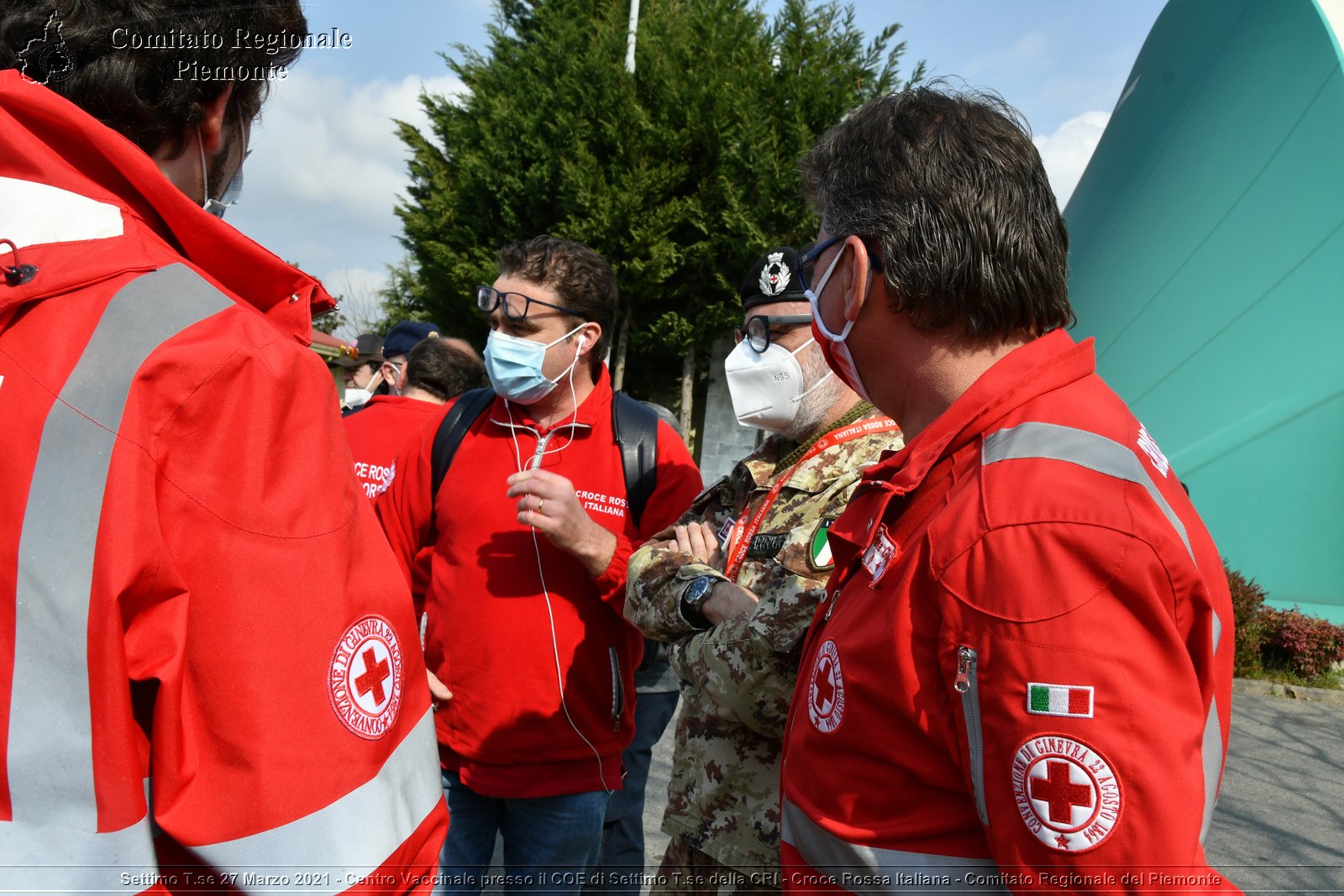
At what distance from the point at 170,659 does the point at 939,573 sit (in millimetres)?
904

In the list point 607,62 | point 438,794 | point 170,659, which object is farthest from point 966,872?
point 607,62

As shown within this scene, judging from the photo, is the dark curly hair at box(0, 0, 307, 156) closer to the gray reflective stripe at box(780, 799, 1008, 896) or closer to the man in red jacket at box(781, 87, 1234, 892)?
the man in red jacket at box(781, 87, 1234, 892)

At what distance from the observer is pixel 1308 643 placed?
7.88 metres

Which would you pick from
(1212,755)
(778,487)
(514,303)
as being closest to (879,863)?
→ (1212,755)

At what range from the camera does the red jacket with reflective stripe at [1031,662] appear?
1069mm

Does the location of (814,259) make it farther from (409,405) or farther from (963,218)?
(409,405)

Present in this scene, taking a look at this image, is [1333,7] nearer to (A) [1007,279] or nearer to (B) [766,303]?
(B) [766,303]

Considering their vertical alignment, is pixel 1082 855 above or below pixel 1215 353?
below

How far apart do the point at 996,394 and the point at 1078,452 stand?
0.62ft

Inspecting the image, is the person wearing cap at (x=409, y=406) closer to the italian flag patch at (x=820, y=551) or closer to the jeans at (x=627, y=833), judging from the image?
the jeans at (x=627, y=833)

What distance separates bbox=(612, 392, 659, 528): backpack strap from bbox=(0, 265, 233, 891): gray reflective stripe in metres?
2.13

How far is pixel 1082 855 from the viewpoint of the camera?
1093 mm

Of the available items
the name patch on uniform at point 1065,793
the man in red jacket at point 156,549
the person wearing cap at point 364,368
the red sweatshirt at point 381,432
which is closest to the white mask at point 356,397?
the person wearing cap at point 364,368

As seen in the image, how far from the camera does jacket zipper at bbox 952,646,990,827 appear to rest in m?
1.15
